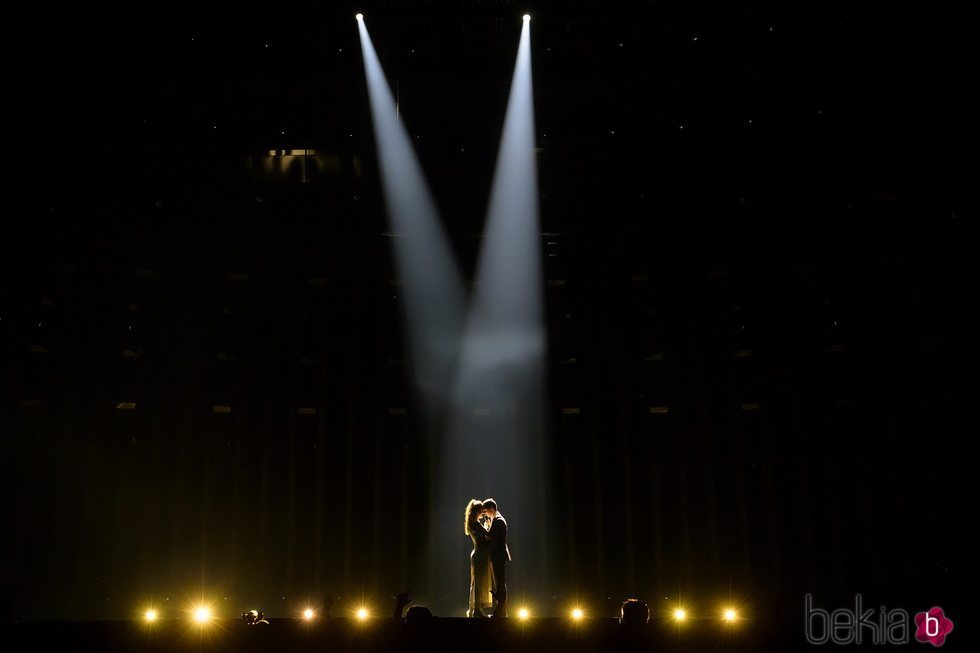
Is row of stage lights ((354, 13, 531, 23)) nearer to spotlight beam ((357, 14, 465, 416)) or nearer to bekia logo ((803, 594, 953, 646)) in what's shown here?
spotlight beam ((357, 14, 465, 416))

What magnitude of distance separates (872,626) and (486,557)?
2682mm

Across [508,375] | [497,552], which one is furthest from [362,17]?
[497,552]

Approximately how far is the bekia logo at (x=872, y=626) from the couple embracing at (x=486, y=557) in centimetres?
225

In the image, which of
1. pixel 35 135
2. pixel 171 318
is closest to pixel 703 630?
pixel 171 318

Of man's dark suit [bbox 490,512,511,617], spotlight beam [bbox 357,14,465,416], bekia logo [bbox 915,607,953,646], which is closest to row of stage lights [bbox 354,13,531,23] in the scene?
spotlight beam [bbox 357,14,465,416]

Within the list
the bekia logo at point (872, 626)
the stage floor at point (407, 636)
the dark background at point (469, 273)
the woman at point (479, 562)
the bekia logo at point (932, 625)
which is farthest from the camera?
the dark background at point (469, 273)

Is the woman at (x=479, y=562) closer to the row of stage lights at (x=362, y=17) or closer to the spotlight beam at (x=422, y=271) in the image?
the spotlight beam at (x=422, y=271)

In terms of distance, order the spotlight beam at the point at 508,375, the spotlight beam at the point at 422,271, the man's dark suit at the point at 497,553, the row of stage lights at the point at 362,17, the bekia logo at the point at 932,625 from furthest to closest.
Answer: the spotlight beam at the point at 422,271, the spotlight beam at the point at 508,375, the row of stage lights at the point at 362,17, the man's dark suit at the point at 497,553, the bekia logo at the point at 932,625

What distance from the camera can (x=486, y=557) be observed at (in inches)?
228

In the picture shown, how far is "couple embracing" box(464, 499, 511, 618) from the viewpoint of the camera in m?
5.65

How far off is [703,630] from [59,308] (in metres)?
7.03

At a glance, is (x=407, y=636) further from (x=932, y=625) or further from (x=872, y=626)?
(x=932, y=625)

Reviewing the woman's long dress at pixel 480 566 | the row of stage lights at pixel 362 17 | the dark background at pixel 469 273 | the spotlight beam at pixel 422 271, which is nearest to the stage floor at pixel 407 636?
the woman's long dress at pixel 480 566

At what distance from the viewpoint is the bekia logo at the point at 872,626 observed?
353 cm
